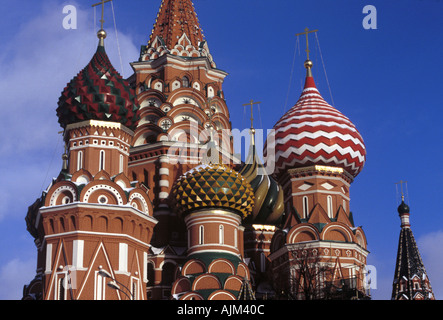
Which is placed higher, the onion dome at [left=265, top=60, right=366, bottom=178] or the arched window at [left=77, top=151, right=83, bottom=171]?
the onion dome at [left=265, top=60, right=366, bottom=178]

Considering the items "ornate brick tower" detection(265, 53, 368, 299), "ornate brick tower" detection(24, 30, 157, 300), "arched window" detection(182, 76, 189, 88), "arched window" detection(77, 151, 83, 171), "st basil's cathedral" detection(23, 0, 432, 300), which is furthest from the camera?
"arched window" detection(182, 76, 189, 88)

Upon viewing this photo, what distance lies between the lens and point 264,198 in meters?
30.7

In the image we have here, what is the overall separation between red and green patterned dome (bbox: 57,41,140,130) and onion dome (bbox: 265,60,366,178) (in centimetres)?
524

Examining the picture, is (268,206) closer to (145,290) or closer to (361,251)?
(361,251)

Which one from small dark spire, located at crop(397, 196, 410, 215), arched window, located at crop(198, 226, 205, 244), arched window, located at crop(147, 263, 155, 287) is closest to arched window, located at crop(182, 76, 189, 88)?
arched window, located at crop(198, 226, 205, 244)

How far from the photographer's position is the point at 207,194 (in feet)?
84.8

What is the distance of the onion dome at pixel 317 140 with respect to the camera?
27.2 m

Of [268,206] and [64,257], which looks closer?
[64,257]

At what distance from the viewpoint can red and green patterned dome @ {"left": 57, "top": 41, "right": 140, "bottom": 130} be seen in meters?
25.7

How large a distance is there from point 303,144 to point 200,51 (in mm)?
7485

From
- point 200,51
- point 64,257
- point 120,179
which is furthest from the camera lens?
point 200,51

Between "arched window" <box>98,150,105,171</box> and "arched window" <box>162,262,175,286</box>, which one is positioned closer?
"arched window" <box>98,150,105,171</box>

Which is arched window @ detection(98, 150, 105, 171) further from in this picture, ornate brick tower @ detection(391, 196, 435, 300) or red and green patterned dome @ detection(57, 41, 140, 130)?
ornate brick tower @ detection(391, 196, 435, 300)
